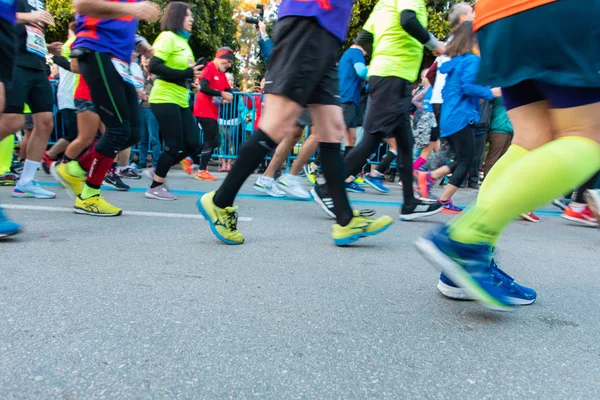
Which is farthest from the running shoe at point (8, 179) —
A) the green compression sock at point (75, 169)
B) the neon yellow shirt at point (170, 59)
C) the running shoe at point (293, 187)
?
the running shoe at point (293, 187)

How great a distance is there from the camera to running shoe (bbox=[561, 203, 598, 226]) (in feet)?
14.1

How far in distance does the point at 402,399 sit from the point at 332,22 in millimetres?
1857

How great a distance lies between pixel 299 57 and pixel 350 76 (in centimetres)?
385

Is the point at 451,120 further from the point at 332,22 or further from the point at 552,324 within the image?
the point at 552,324

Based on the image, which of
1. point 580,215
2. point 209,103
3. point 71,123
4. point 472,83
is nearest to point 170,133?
point 209,103

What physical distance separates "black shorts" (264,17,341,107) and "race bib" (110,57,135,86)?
1440 millimetres

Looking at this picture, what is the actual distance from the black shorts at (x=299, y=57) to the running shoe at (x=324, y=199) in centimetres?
137

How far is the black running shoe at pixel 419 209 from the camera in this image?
12.6 feet

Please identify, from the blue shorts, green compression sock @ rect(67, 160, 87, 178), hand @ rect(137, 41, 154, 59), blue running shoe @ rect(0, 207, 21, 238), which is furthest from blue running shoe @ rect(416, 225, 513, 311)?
hand @ rect(137, 41, 154, 59)

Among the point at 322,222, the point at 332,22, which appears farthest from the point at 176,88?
the point at 332,22

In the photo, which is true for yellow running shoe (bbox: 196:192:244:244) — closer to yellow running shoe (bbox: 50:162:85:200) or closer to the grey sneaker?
yellow running shoe (bbox: 50:162:85:200)

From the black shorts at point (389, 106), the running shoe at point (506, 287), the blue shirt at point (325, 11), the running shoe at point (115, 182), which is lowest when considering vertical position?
the running shoe at point (115, 182)

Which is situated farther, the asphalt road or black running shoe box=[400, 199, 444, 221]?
black running shoe box=[400, 199, 444, 221]

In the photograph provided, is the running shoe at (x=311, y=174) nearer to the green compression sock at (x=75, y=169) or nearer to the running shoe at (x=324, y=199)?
the running shoe at (x=324, y=199)
